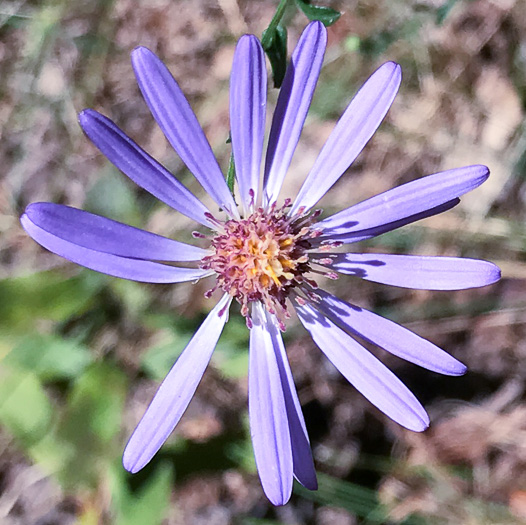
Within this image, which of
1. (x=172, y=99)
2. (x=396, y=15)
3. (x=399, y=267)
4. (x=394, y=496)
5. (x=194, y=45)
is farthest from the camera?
(x=194, y=45)

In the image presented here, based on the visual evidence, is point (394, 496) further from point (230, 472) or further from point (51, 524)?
point (51, 524)

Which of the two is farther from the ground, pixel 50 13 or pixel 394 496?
pixel 50 13

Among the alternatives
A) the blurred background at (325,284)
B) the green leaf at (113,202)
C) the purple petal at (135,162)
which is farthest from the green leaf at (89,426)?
the purple petal at (135,162)

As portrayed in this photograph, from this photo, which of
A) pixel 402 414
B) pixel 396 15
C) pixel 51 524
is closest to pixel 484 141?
pixel 396 15

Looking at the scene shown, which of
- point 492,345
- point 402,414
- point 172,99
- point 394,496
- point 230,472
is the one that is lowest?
point 394,496

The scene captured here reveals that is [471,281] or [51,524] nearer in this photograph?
[471,281]

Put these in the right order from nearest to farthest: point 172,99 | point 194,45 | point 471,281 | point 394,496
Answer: point 172,99, point 471,281, point 394,496, point 194,45

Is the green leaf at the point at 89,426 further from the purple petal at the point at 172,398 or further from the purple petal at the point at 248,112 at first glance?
the purple petal at the point at 248,112

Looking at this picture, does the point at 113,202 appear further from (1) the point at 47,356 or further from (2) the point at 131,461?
(2) the point at 131,461

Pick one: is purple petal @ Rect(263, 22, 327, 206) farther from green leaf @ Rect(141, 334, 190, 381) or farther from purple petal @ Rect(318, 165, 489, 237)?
green leaf @ Rect(141, 334, 190, 381)
